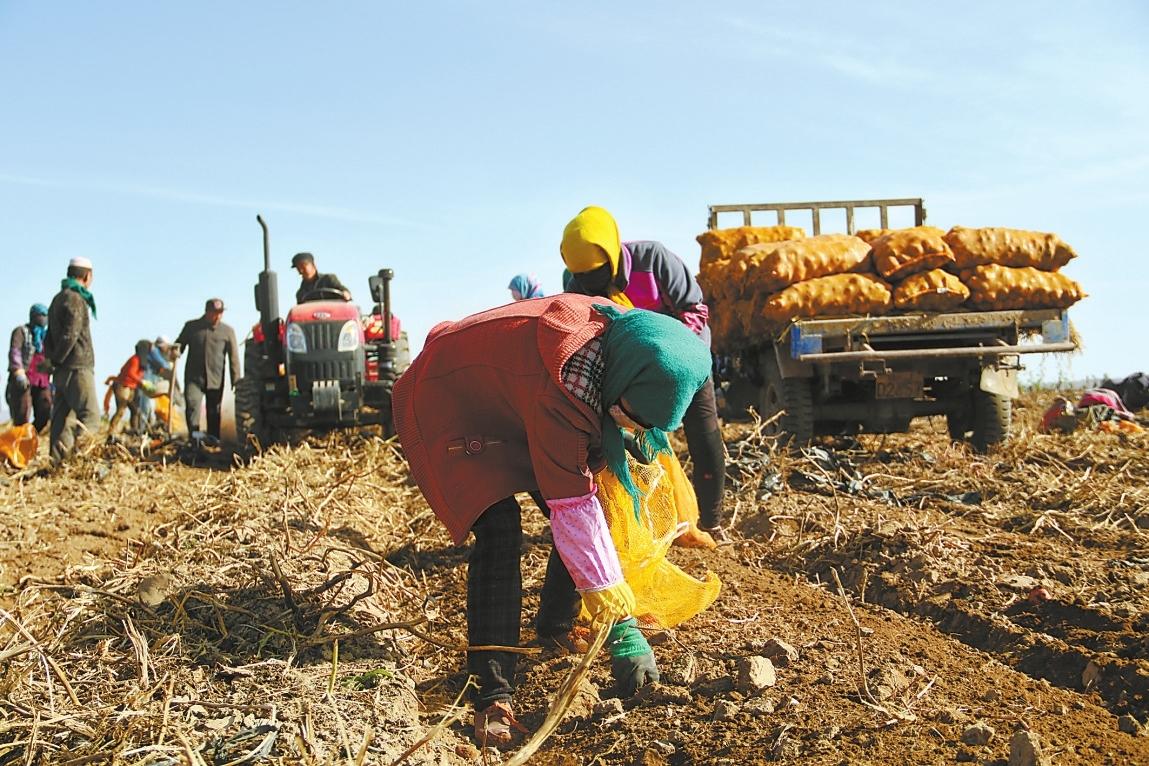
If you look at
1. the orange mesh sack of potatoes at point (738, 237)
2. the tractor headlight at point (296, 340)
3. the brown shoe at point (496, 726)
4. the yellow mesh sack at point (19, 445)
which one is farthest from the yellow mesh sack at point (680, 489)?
the yellow mesh sack at point (19, 445)

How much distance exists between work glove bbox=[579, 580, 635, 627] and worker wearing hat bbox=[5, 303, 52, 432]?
31.2ft

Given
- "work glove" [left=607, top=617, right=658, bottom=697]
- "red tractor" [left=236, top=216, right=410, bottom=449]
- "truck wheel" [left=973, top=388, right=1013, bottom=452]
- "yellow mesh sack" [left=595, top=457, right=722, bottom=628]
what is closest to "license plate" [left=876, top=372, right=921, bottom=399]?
"truck wheel" [left=973, top=388, right=1013, bottom=452]

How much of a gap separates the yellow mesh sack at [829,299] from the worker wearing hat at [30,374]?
7484 millimetres

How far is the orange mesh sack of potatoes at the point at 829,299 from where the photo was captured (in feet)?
25.6

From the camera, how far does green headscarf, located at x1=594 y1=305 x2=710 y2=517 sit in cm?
256

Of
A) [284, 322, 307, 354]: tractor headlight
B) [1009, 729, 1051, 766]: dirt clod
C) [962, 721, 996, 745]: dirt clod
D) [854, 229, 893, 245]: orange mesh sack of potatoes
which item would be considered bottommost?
[962, 721, 996, 745]: dirt clod

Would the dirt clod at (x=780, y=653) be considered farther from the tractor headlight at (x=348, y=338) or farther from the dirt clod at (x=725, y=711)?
the tractor headlight at (x=348, y=338)

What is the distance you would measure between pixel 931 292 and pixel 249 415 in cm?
596

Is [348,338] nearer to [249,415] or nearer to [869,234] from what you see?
[249,415]

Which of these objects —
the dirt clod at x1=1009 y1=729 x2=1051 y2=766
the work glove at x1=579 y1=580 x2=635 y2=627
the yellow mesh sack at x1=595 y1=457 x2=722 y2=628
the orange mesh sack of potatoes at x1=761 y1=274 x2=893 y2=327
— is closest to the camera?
the dirt clod at x1=1009 y1=729 x2=1051 y2=766

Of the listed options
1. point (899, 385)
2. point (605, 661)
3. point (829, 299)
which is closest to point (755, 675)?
point (605, 661)

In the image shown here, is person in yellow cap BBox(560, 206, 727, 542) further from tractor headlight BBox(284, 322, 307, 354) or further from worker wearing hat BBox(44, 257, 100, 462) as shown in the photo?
worker wearing hat BBox(44, 257, 100, 462)

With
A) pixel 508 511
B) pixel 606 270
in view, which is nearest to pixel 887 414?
pixel 606 270

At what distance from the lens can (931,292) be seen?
786cm
